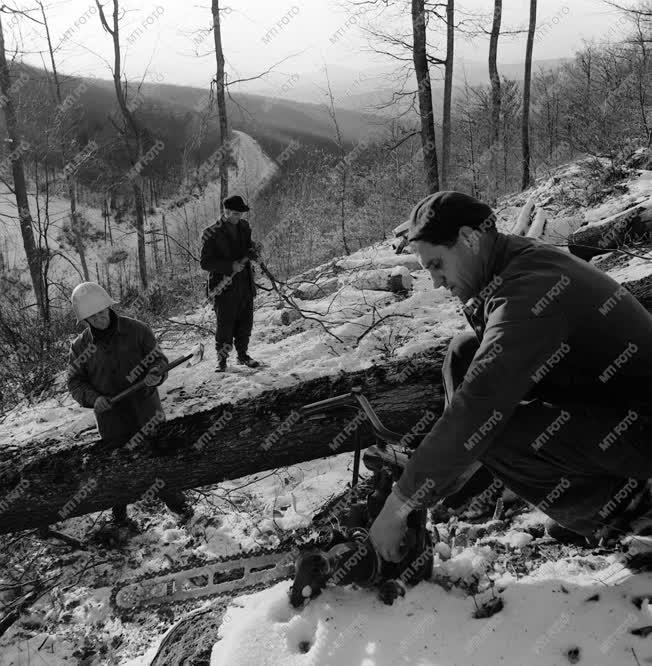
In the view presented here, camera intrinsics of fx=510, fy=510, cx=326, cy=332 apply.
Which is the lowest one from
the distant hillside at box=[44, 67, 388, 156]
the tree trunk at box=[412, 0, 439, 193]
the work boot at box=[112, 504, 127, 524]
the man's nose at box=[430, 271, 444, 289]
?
the work boot at box=[112, 504, 127, 524]

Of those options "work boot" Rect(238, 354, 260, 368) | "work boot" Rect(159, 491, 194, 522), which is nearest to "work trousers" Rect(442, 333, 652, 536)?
"work boot" Rect(159, 491, 194, 522)

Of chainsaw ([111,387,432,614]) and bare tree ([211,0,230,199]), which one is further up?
bare tree ([211,0,230,199])

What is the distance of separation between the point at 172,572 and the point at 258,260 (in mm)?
4186

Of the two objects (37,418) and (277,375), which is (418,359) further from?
(37,418)

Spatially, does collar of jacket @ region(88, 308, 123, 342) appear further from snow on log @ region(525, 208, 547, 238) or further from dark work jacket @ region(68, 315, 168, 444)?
snow on log @ region(525, 208, 547, 238)

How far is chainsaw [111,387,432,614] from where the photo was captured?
2.02 m

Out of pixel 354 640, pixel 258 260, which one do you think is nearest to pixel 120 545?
pixel 354 640

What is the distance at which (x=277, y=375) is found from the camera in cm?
629

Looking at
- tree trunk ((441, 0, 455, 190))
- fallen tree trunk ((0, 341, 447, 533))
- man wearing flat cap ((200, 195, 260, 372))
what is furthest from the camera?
tree trunk ((441, 0, 455, 190))

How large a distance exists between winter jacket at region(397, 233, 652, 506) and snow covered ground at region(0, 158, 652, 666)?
22.6 inches

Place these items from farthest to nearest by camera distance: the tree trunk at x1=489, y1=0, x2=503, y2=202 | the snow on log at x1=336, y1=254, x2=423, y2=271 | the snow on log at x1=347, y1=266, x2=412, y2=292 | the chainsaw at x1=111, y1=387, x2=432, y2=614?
1. the tree trunk at x1=489, y1=0, x2=503, y2=202
2. the snow on log at x1=336, y1=254, x2=423, y2=271
3. the snow on log at x1=347, y1=266, x2=412, y2=292
4. the chainsaw at x1=111, y1=387, x2=432, y2=614

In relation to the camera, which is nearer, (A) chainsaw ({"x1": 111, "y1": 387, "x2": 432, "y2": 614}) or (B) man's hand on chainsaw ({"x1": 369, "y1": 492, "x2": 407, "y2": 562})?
(B) man's hand on chainsaw ({"x1": 369, "y1": 492, "x2": 407, "y2": 562})

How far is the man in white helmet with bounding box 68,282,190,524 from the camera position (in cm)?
397

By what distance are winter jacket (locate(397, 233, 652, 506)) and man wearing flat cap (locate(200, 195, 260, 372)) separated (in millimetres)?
4694
